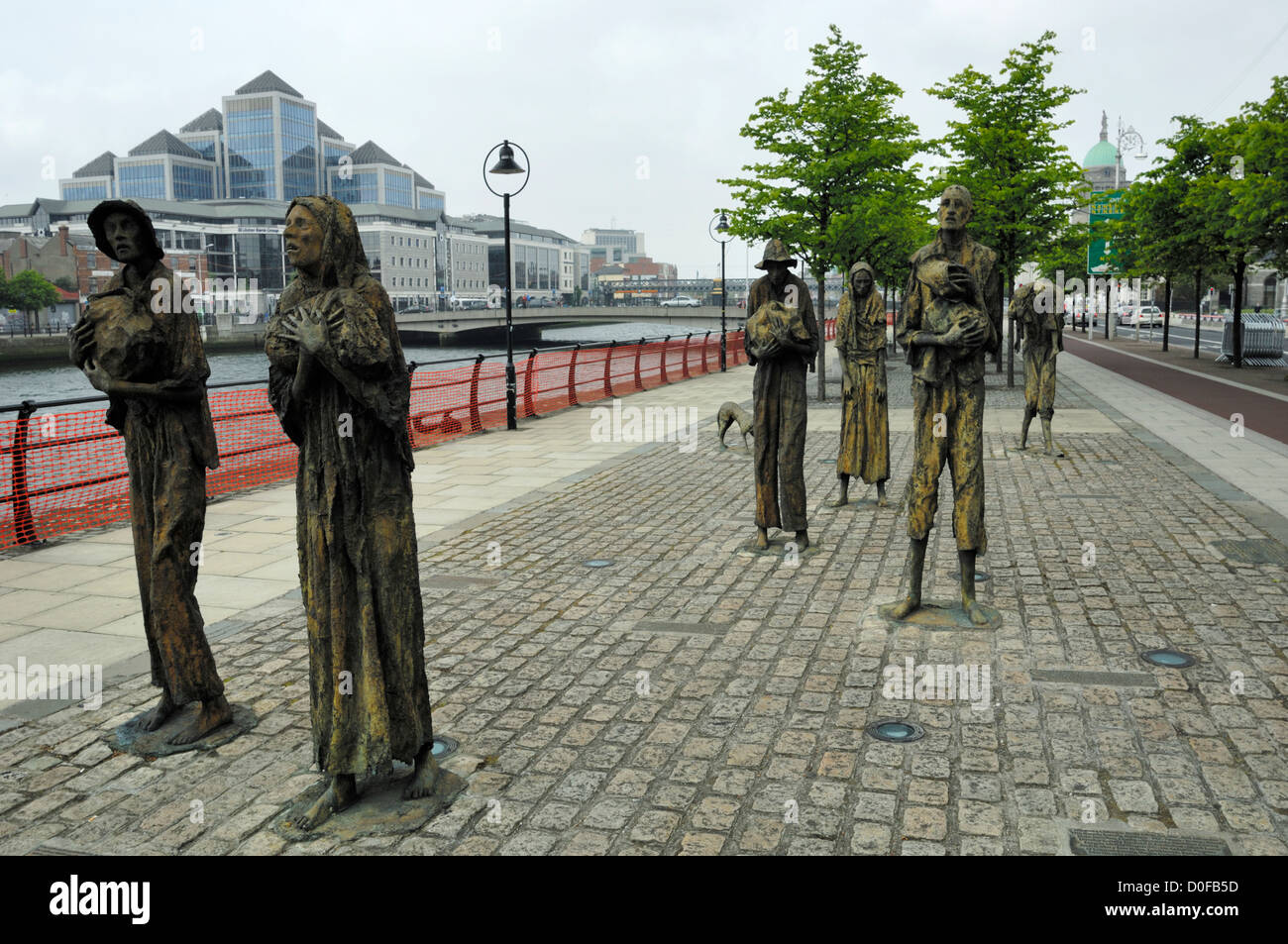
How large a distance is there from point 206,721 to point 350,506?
1.83m

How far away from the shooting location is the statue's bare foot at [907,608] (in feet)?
23.1

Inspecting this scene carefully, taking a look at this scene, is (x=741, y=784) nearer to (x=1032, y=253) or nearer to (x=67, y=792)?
(x=67, y=792)

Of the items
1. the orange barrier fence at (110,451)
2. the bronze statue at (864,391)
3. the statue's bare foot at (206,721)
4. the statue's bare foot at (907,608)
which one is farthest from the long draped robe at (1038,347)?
the statue's bare foot at (206,721)

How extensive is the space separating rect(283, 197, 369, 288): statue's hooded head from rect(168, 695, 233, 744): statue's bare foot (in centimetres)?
239

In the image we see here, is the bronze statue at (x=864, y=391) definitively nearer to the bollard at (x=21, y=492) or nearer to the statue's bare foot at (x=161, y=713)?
the statue's bare foot at (x=161, y=713)

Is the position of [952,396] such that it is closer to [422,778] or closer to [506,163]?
[422,778]

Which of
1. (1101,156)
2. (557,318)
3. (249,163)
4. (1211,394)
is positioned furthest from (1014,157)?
(249,163)

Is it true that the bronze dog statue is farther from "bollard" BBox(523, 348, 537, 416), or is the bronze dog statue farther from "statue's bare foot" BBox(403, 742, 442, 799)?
Result: "statue's bare foot" BBox(403, 742, 442, 799)

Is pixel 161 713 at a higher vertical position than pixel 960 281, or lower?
lower

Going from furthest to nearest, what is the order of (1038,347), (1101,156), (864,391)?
(1101,156) < (1038,347) < (864,391)

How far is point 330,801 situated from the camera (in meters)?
4.27

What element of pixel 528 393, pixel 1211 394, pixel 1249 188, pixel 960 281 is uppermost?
pixel 1249 188

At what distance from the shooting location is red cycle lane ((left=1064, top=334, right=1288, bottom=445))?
1798cm
